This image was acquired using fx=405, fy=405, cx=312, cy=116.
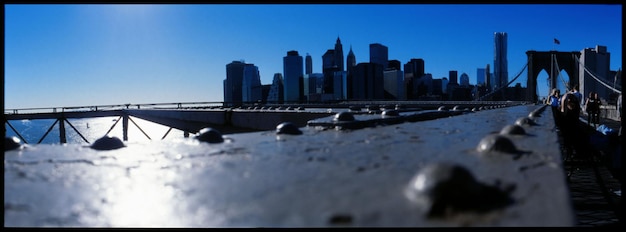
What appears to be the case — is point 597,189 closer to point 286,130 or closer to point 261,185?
point 286,130

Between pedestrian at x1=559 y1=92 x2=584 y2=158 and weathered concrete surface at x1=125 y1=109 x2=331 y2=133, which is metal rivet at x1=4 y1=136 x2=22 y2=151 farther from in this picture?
pedestrian at x1=559 y1=92 x2=584 y2=158

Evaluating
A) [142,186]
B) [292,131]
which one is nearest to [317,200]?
[142,186]

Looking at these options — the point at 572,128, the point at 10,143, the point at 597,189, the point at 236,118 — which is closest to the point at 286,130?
the point at 10,143

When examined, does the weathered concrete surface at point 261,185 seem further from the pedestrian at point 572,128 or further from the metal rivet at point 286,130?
the pedestrian at point 572,128

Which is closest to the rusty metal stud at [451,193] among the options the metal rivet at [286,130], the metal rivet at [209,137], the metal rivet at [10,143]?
the metal rivet at [209,137]

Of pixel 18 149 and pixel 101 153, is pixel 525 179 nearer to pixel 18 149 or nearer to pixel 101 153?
pixel 101 153

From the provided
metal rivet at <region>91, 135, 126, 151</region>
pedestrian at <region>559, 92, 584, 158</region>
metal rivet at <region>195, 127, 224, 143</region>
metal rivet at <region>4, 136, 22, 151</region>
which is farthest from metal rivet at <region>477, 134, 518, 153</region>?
pedestrian at <region>559, 92, 584, 158</region>

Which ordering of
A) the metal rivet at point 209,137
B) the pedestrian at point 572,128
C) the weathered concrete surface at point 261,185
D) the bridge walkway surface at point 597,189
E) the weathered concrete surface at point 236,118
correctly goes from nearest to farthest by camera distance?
1. the weathered concrete surface at point 261,185
2. the metal rivet at point 209,137
3. the bridge walkway surface at point 597,189
4. the weathered concrete surface at point 236,118
5. the pedestrian at point 572,128
